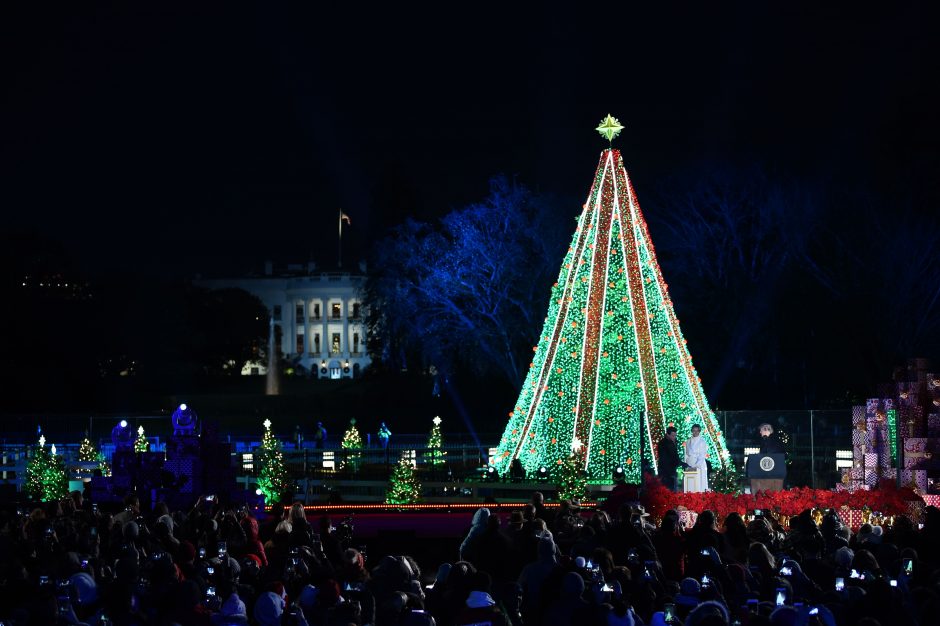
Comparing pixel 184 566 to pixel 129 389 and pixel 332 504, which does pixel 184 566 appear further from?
pixel 129 389

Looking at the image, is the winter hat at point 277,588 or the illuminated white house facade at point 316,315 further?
the illuminated white house facade at point 316,315

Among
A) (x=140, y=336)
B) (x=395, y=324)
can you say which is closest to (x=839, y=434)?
(x=395, y=324)

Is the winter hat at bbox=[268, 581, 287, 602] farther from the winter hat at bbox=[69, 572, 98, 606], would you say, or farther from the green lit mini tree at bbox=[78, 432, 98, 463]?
the green lit mini tree at bbox=[78, 432, 98, 463]

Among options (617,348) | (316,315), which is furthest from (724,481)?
(316,315)

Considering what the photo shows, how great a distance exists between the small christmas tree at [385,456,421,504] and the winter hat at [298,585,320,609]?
17.2 m

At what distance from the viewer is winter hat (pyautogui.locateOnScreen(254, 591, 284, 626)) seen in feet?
32.9

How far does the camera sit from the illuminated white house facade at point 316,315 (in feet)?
477

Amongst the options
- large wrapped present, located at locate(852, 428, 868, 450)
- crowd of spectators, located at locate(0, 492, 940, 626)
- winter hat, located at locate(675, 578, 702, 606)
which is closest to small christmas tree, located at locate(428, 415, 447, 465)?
large wrapped present, located at locate(852, 428, 868, 450)

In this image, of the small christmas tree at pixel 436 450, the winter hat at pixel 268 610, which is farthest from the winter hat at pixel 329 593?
the small christmas tree at pixel 436 450

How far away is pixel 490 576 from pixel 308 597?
1.62 meters

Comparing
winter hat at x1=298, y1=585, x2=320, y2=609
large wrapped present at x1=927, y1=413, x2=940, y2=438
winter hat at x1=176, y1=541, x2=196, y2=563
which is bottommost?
winter hat at x1=298, y1=585, x2=320, y2=609

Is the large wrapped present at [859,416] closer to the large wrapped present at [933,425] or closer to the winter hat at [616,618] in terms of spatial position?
the large wrapped present at [933,425]

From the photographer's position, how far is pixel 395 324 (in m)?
56.3

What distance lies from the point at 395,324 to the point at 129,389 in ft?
67.1
